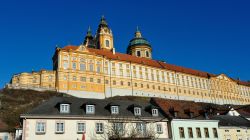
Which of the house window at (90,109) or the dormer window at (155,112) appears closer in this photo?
the house window at (90,109)

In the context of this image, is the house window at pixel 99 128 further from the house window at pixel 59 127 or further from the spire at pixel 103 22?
the spire at pixel 103 22

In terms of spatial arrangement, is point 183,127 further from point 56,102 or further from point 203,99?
point 203,99

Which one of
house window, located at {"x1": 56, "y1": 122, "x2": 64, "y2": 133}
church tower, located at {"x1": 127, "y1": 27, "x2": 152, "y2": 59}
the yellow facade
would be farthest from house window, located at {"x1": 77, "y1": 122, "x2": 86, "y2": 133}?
church tower, located at {"x1": 127, "y1": 27, "x2": 152, "y2": 59}

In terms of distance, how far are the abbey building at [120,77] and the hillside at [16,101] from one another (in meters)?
3.22

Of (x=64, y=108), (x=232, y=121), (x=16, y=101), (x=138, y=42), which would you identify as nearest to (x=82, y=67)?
(x=16, y=101)

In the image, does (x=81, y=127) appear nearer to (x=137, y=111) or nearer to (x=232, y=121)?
(x=137, y=111)

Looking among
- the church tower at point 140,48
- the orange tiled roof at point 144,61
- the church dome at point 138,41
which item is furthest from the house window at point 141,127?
the church dome at point 138,41

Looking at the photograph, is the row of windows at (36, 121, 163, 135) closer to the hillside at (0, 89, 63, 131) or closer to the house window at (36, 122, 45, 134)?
the house window at (36, 122, 45, 134)

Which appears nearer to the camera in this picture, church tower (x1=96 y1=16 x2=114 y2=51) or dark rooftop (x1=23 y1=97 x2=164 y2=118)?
dark rooftop (x1=23 y1=97 x2=164 y2=118)

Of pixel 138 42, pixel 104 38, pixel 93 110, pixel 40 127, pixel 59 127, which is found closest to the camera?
pixel 40 127

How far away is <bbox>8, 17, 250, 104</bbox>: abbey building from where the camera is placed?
85.0m

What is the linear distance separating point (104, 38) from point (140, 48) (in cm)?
1780

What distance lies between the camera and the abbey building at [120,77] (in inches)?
3346

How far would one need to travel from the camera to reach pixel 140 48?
13338cm
